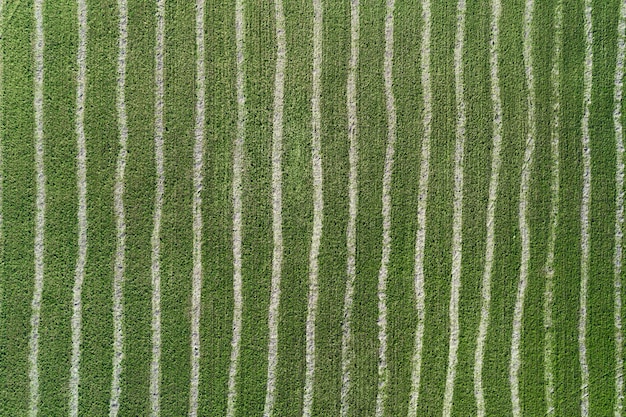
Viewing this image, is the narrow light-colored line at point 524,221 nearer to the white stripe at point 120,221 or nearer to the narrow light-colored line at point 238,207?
the narrow light-colored line at point 238,207

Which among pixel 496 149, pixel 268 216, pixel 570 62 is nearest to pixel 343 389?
pixel 268 216

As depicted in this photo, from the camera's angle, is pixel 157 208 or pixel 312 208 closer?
pixel 157 208

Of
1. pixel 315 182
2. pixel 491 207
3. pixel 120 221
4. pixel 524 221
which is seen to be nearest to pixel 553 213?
pixel 524 221

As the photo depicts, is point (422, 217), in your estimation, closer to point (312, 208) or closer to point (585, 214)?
point (312, 208)

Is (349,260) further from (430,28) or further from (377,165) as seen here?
(430,28)

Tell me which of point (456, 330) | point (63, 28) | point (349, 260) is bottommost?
point (456, 330)

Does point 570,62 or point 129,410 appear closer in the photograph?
point 129,410

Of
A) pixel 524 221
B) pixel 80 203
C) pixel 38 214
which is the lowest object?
pixel 524 221

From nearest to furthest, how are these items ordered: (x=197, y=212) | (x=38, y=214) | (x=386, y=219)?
(x=38, y=214), (x=197, y=212), (x=386, y=219)
